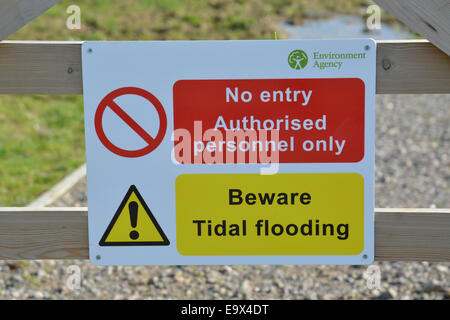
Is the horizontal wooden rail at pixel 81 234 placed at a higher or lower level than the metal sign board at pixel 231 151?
lower

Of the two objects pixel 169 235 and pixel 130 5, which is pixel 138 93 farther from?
pixel 130 5

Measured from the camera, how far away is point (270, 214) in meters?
2.46

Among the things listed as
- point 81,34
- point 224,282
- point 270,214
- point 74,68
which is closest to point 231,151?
point 270,214

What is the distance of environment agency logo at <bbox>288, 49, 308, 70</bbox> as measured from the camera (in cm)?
237

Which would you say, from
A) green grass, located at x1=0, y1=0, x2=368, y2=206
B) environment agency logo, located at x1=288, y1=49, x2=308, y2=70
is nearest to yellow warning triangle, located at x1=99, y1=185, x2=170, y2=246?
environment agency logo, located at x1=288, y1=49, x2=308, y2=70

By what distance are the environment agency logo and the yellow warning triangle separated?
0.79 m

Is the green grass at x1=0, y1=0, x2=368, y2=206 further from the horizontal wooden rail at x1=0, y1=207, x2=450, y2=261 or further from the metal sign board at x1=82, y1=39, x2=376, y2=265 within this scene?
the metal sign board at x1=82, y1=39, x2=376, y2=265

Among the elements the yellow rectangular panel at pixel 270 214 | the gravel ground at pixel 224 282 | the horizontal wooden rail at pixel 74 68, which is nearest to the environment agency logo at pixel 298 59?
the horizontal wooden rail at pixel 74 68

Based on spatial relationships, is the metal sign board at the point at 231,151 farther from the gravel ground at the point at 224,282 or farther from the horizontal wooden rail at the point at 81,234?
the gravel ground at the point at 224,282

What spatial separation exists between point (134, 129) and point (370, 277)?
119 cm

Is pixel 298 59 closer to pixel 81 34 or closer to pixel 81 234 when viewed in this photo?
pixel 81 234

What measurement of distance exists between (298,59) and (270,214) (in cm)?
62

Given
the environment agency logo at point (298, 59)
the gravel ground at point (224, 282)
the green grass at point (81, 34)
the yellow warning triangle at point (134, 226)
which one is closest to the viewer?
the environment agency logo at point (298, 59)

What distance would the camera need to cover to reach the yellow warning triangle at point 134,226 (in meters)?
2.47
